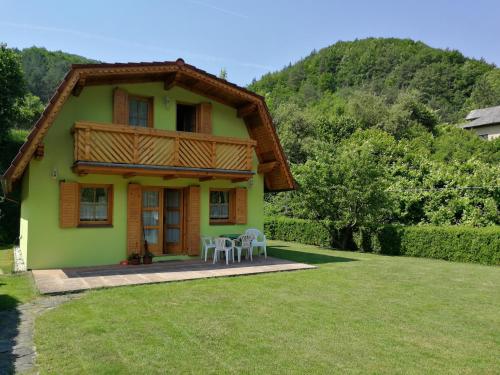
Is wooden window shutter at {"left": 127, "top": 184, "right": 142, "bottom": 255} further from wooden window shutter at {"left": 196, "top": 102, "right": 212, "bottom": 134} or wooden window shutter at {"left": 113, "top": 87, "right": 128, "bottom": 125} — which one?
wooden window shutter at {"left": 196, "top": 102, "right": 212, "bottom": 134}

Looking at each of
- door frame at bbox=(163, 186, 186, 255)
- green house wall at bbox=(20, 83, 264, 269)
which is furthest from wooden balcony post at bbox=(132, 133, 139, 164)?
door frame at bbox=(163, 186, 186, 255)

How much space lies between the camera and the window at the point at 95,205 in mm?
11961

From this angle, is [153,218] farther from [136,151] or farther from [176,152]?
[136,151]

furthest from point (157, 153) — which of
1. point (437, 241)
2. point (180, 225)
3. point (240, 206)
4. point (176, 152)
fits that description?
point (437, 241)

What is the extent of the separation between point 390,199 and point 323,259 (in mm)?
5459

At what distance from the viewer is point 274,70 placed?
7000 cm

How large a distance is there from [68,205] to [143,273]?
284cm

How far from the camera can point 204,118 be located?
1404 centimetres

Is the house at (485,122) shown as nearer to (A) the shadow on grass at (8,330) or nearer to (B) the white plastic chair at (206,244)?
(B) the white plastic chair at (206,244)

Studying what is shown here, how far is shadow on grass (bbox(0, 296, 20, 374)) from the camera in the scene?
4.81m

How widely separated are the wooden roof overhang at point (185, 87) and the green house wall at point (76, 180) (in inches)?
14.4

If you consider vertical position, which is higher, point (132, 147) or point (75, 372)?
point (132, 147)

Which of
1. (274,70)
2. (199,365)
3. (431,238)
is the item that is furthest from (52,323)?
(274,70)

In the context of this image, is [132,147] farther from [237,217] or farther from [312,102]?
[312,102]
